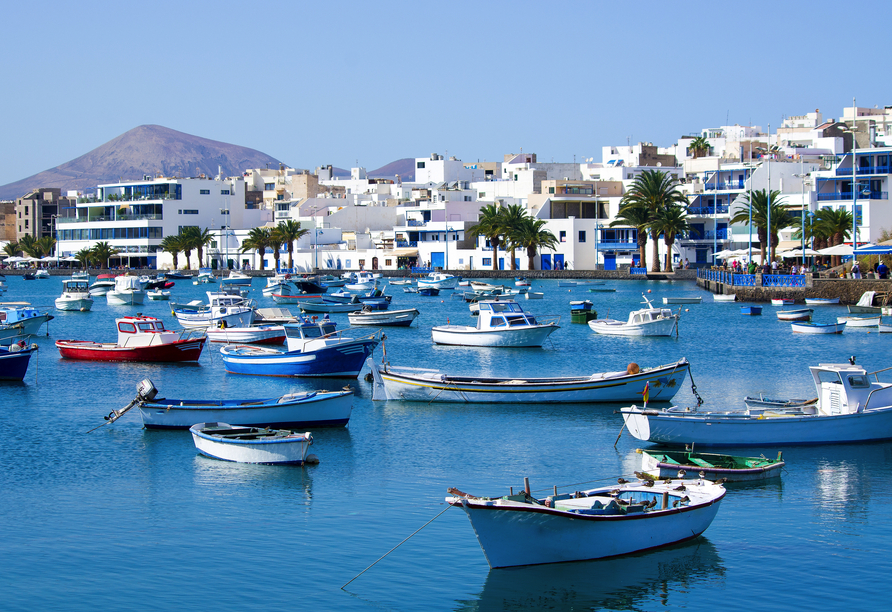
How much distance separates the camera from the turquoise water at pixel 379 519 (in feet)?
53.1

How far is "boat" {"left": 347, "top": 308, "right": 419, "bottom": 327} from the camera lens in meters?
64.8

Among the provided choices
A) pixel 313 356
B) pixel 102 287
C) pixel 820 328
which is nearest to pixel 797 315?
pixel 820 328

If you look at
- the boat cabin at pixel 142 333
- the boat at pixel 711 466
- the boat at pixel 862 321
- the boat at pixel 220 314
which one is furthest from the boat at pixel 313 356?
the boat at pixel 862 321

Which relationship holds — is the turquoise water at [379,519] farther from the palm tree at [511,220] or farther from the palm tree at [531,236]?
the palm tree at [511,220]

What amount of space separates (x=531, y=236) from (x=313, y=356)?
90002 mm

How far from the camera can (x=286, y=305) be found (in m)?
81.8

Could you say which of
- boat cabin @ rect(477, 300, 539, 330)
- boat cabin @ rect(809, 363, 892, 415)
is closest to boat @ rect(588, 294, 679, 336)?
boat cabin @ rect(477, 300, 539, 330)

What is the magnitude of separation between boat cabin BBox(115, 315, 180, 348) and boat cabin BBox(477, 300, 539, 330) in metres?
15.0

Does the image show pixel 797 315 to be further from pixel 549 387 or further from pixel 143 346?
pixel 143 346

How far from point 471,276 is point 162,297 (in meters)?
44.4

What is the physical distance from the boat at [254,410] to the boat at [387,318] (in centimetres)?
3594

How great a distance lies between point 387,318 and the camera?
65000 mm

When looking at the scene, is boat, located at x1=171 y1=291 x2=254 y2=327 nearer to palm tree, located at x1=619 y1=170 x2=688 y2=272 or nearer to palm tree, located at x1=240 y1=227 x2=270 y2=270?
palm tree, located at x1=619 y1=170 x2=688 y2=272

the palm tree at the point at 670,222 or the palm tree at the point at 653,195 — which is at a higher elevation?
the palm tree at the point at 653,195
